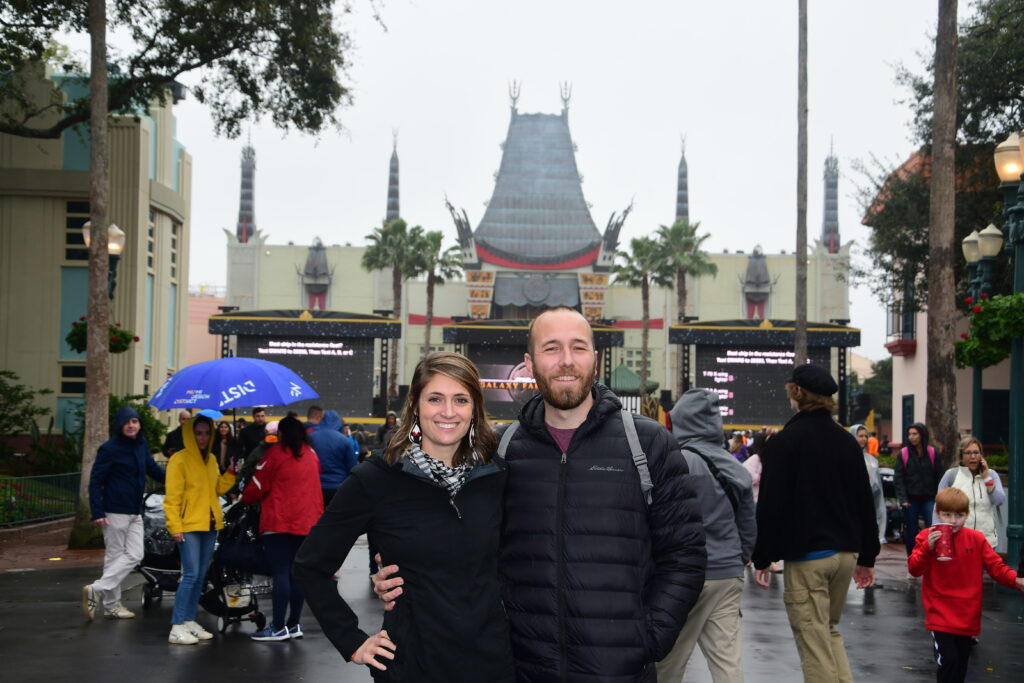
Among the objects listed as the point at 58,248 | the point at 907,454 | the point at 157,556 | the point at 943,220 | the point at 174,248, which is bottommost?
the point at 157,556

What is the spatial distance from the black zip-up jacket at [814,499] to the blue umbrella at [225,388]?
4718 mm

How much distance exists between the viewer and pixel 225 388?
1034 centimetres

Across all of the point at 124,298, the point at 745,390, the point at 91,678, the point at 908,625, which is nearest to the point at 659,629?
the point at 91,678

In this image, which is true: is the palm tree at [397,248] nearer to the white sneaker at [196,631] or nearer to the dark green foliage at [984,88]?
the dark green foliage at [984,88]

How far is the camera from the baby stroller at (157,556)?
10.9 metres

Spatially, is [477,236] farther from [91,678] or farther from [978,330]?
[91,678]

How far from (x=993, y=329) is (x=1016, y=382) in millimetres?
687

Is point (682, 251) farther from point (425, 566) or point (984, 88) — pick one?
point (425, 566)

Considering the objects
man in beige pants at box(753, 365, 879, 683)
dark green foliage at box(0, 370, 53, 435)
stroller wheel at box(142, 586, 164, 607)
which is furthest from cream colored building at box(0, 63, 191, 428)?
man in beige pants at box(753, 365, 879, 683)

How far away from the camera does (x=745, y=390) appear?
48094mm

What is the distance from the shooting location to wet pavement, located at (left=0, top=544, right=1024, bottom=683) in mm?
8227

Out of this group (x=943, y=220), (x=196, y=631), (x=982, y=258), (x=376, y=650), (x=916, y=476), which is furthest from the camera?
(x=982, y=258)

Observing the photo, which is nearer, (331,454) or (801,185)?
(331,454)

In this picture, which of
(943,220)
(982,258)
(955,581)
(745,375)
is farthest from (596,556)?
(745,375)
